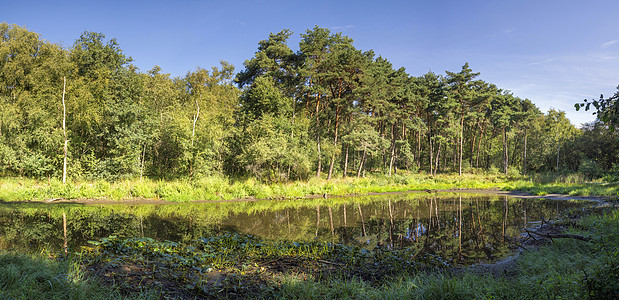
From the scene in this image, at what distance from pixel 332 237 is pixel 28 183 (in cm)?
2090

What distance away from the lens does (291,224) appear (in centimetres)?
1338

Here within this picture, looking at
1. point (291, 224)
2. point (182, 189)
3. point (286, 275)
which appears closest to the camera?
point (286, 275)

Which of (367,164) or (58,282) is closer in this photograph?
(58,282)

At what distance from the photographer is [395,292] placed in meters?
4.82

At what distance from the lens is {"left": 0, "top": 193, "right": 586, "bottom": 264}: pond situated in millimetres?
9648

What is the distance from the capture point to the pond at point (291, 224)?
9648 millimetres

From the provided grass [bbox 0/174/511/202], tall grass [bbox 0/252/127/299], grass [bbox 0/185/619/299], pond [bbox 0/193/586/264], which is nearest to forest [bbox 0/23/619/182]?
grass [bbox 0/174/511/202]

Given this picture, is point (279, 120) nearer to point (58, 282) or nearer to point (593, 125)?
point (58, 282)

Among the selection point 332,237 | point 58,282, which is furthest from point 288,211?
point 58,282

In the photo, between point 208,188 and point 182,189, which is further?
point 208,188

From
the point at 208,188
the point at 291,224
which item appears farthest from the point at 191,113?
the point at 291,224

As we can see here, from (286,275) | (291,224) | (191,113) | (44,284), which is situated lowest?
(291,224)

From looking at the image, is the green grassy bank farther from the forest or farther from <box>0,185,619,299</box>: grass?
<box>0,185,619,299</box>: grass

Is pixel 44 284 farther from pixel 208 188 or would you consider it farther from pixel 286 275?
pixel 208 188
